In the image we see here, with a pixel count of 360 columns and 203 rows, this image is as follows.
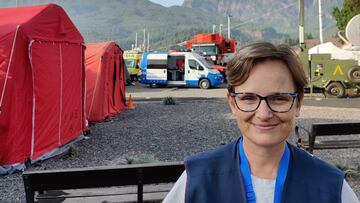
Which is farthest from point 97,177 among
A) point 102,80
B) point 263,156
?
point 102,80

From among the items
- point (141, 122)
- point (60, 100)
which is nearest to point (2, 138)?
point (60, 100)

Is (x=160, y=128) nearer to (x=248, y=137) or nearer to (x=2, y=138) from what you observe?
(x=2, y=138)

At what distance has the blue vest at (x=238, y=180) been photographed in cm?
160

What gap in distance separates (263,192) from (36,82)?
277 inches

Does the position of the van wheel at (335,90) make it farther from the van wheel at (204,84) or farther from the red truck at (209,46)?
the red truck at (209,46)

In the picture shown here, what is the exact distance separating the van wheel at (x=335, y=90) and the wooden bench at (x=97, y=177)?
17.4m

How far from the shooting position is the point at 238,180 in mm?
1646

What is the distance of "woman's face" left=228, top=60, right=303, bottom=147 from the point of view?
5.50 ft

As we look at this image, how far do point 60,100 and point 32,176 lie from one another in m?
5.68

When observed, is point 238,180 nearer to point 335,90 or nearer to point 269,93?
point 269,93

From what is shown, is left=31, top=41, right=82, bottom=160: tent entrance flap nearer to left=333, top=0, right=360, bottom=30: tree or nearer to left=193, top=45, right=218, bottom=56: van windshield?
left=193, top=45, right=218, bottom=56: van windshield

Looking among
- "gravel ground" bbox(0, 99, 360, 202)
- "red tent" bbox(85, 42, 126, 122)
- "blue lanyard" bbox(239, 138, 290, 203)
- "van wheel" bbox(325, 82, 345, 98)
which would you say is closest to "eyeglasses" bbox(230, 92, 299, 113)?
"blue lanyard" bbox(239, 138, 290, 203)

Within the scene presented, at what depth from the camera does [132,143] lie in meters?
10.2

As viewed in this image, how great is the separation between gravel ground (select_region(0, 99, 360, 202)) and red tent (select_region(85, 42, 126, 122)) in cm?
42
